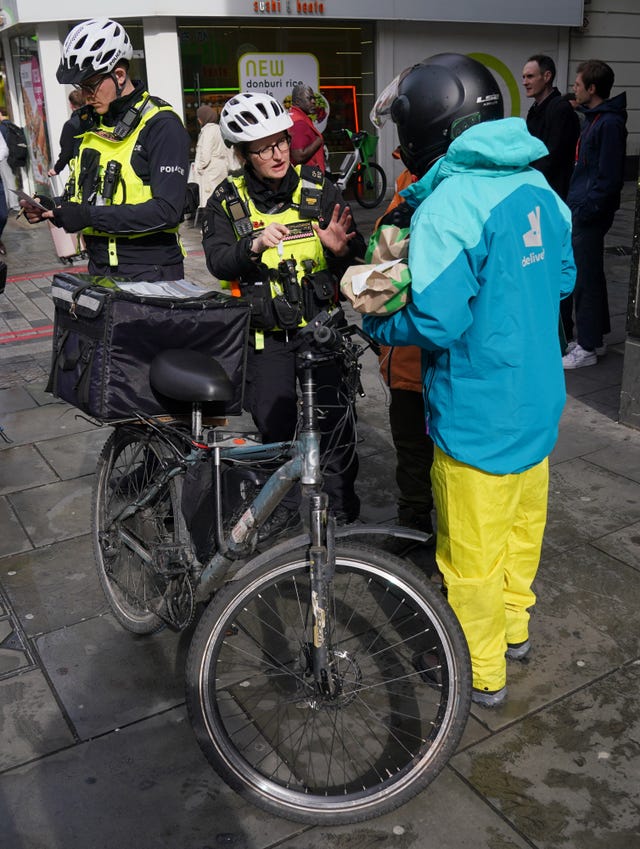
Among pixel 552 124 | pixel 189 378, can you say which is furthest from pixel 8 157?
pixel 189 378

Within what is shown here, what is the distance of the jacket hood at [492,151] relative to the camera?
2.32 m

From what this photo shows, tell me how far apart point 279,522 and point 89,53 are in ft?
7.25

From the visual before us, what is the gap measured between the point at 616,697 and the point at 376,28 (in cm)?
1537

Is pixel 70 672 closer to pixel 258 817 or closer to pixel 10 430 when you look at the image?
pixel 258 817

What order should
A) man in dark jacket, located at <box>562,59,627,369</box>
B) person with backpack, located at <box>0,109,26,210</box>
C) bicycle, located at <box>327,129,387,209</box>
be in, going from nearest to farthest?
man in dark jacket, located at <box>562,59,627,369</box> → person with backpack, located at <box>0,109,26,210</box> → bicycle, located at <box>327,129,387,209</box>

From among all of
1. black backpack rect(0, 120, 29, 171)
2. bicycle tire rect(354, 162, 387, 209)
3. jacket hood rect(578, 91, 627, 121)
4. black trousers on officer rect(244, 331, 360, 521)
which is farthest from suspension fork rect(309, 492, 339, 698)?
bicycle tire rect(354, 162, 387, 209)

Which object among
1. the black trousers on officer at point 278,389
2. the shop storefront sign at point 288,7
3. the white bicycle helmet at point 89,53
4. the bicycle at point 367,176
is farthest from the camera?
the bicycle at point 367,176

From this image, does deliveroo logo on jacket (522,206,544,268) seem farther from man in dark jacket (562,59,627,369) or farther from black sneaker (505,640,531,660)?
man in dark jacket (562,59,627,369)

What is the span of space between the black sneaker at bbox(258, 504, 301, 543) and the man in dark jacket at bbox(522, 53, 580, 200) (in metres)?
4.28

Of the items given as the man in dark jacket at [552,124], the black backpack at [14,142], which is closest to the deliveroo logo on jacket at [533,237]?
the man in dark jacket at [552,124]

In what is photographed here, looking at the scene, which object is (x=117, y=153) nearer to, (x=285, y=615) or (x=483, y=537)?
(x=285, y=615)

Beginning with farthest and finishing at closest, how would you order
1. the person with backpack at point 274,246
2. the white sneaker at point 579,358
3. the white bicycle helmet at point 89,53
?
the white sneaker at point 579,358 < the white bicycle helmet at point 89,53 < the person with backpack at point 274,246

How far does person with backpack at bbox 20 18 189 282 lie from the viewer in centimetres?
369

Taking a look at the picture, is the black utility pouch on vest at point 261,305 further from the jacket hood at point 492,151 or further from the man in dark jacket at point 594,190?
the man in dark jacket at point 594,190
